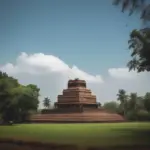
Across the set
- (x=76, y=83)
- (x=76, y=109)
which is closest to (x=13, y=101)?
(x=76, y=109)

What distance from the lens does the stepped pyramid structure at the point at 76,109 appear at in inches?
1417

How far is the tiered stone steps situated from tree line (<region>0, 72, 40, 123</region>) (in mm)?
2227

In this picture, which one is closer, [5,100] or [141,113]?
[5,100]

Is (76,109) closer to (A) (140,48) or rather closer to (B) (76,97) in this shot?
(B) (76,97)

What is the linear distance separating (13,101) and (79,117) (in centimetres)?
894

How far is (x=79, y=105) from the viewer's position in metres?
40.8

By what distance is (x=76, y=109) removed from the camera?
38156mm

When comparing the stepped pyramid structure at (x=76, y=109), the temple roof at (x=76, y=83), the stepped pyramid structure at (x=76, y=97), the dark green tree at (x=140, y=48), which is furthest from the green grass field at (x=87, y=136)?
the temple roof at (x=76, y=83)

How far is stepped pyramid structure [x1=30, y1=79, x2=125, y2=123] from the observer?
118 feet

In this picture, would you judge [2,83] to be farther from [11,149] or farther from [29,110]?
[11,149]

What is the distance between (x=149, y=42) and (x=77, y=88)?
26044 millimetres

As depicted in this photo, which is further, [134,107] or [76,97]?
[134,107]

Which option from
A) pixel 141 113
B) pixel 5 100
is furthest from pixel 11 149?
pixel 141 113

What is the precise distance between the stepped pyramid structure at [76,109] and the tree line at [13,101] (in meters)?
2.06
